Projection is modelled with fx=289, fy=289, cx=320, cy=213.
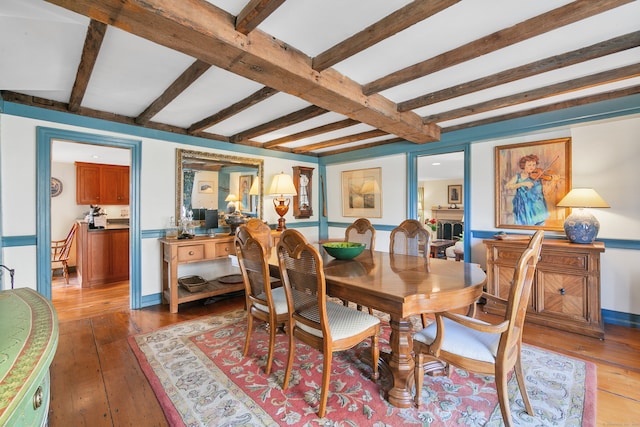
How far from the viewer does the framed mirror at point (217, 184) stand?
3889 mm

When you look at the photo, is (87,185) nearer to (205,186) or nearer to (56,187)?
(56,187)

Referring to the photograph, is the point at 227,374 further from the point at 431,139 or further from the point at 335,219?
the point at 335,219

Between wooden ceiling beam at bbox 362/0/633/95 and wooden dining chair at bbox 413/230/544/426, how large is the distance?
1.14 meters

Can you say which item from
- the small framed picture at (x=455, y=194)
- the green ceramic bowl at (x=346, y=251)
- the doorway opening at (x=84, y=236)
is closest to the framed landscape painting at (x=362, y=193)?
the green ceramic bowl at (x=346, y=251)

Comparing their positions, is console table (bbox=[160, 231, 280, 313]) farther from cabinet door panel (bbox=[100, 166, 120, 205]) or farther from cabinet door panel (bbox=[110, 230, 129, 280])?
cabinet door panel (bbox=[100, 166, 120, 205])

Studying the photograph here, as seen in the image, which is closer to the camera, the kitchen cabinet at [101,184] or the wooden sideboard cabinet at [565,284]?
the wooden sideboard cabinet at [565,284]

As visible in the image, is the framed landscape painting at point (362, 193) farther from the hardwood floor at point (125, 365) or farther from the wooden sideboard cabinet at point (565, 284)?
the hardwood floor at point (125, 365)

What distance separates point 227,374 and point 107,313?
2.19 meters

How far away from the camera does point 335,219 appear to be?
557cm

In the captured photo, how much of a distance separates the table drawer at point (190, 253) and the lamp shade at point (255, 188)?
1.33m

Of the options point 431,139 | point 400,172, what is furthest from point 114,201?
point 431,139

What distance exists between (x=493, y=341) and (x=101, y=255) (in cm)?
536

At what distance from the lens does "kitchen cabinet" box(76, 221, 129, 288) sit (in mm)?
4457

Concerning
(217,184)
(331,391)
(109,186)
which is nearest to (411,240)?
(331,391)
